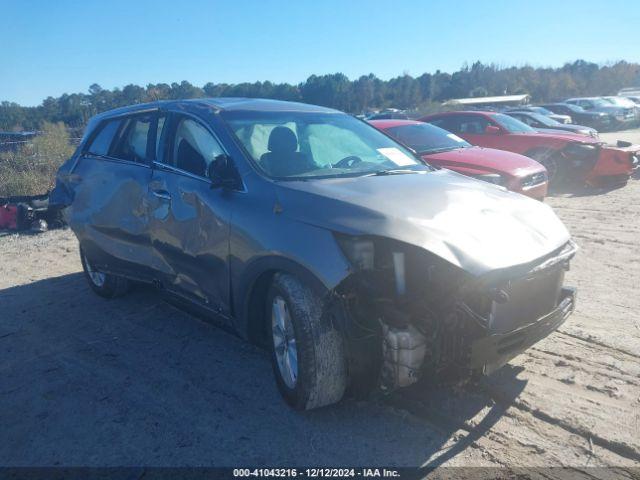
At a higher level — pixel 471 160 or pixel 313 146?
pixel 313 146

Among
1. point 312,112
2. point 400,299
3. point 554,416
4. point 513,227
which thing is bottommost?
point 554,416

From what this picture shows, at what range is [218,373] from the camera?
384cm

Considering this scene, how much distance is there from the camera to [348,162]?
13.2 feet

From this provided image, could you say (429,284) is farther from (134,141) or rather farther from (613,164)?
(613,164)

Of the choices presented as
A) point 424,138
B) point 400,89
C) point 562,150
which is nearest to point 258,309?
point 424,138

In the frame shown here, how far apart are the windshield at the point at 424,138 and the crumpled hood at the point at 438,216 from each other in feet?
16.9

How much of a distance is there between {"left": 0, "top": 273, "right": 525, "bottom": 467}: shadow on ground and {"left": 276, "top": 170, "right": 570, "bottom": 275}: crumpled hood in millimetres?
1021

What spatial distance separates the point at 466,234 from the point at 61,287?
490 cm

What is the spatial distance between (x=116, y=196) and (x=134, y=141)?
20.1 inches

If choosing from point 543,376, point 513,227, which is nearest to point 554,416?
point 543,376

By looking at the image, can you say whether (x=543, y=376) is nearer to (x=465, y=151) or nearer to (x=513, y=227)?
(x=513, y=227)

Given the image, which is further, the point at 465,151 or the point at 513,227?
the point at 465,151

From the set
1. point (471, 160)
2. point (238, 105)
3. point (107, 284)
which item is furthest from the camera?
point (471, 160)

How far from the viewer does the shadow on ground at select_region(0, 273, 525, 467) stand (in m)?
2.93
